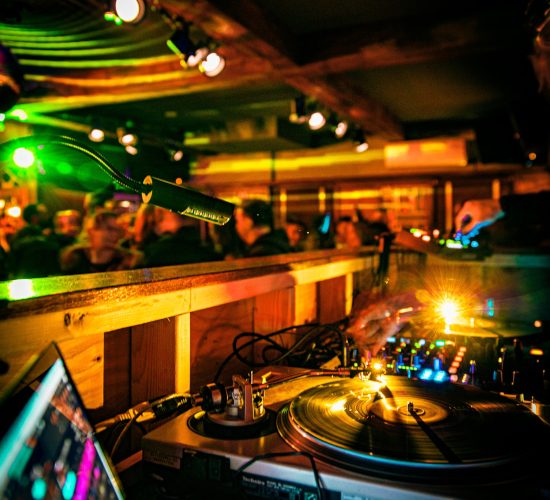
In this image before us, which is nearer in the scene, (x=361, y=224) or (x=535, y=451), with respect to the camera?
(x=535, y=451)

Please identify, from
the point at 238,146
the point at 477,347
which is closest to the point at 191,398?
the point at 477,347

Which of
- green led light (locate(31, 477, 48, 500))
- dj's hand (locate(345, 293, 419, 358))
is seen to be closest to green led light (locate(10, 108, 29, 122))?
dj's hand (locate(345, 293, 419, 358))

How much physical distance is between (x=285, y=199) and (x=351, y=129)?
2.22 m

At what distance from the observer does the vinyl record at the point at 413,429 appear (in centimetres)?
66

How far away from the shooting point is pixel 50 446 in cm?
54

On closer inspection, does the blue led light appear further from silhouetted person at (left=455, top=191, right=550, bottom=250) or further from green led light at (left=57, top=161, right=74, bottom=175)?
green led light at (left=57, top=161, right=74, bottom=175)

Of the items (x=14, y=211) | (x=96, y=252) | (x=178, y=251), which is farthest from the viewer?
(x=14, y=211)

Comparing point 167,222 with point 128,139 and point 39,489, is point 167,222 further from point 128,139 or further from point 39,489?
point 39,489

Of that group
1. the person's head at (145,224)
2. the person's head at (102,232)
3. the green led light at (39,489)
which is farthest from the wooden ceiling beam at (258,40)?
the green led light at (39,489)

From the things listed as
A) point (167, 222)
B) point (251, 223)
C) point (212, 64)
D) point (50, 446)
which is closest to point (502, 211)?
point (50, 446)

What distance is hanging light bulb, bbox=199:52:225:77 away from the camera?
3.66 metres

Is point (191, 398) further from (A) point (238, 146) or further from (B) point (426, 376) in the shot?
(A) point (238, 146)

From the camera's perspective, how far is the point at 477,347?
1.29m

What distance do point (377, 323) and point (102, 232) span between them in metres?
2.49
